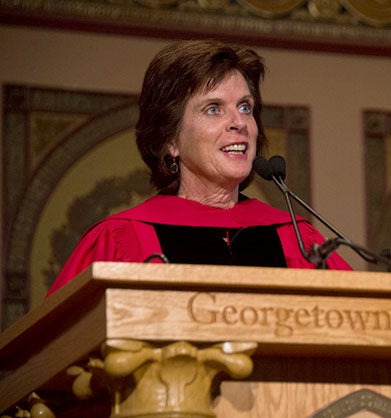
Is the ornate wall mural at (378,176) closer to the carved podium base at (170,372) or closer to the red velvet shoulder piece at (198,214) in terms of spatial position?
the red velvet shoulder piece at (198,214)

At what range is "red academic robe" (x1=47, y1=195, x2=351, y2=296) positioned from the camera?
11.8ft

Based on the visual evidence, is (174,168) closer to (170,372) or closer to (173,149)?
(173,149)

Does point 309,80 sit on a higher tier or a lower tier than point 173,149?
higher

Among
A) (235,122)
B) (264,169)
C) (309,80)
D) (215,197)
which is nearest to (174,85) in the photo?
(235,122)

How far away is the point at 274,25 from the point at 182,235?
3.79 meters

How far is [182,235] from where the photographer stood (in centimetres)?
369

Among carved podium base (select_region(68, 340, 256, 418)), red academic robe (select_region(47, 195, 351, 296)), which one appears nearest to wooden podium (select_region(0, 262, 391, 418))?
carved podium base (select_region(68, 340, 256, 418))

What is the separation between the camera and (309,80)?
7.34 metres

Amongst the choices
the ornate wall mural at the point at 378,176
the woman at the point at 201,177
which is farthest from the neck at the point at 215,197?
the ornate wall mural at the point at 378,176

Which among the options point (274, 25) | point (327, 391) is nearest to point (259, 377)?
point (327, 391)

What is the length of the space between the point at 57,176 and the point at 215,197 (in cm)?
304

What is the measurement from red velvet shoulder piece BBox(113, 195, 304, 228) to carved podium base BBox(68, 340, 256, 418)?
1.28 metres

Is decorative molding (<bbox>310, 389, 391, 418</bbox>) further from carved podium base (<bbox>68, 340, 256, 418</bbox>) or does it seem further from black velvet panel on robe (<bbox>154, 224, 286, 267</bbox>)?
black velvet panel on robe (<bbox>154, 224, 286, 267</bbox>)

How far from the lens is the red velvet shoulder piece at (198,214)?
374 cm
